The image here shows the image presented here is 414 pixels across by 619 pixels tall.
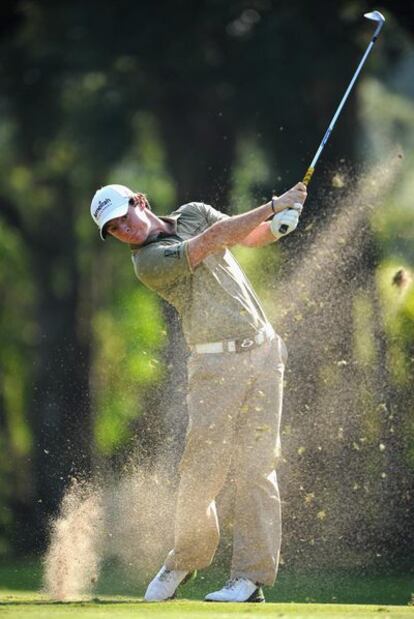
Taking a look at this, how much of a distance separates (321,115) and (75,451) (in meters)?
2.52

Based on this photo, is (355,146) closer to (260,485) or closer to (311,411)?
(311,411)

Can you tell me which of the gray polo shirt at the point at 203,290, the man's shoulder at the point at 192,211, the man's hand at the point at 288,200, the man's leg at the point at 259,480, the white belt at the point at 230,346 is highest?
the man's shoulder at the point at 192,211

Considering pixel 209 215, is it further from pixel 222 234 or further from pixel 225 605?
pixel 225 605

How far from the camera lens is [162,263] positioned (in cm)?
528

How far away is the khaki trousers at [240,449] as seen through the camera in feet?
17.6

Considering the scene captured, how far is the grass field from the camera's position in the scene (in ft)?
15.8

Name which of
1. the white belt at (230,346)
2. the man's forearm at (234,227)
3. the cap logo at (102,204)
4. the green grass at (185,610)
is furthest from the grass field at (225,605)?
the cap logo at (102,204)

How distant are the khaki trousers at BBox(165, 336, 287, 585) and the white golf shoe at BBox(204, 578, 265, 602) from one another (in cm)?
3

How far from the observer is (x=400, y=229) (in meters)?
8.35

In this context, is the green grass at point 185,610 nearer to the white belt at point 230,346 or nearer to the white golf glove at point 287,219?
the white belt at point 230,346

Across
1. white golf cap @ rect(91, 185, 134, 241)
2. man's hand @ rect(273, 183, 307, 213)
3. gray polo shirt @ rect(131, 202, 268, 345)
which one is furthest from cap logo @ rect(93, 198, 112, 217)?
man's hand @ rect(273, 183, 307, 213)

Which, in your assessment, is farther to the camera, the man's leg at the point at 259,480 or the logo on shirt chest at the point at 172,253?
the man's leg at the point at 259,480

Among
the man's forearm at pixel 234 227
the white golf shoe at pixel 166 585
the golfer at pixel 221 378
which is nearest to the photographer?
the man's forearm at pixel 234 227

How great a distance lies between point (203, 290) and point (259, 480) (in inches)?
27.9
